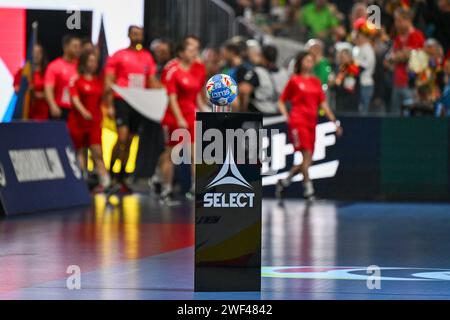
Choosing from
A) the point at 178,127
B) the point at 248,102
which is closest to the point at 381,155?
the point at 248,102

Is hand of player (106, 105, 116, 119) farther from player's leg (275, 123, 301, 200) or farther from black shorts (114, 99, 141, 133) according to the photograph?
player's leg (275, 123, 301, 200)

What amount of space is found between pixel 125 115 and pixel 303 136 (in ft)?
9.97

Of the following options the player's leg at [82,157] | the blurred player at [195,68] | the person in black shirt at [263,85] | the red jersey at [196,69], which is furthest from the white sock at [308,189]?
the player's leg at [82,157]

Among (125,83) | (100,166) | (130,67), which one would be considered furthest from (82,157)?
(130,67)

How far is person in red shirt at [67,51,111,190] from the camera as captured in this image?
64.4 feet

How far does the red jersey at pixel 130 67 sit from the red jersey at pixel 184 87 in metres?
1.32

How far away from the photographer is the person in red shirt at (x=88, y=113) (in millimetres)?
19625

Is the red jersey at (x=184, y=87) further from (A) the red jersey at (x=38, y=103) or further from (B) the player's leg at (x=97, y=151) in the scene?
(A) the red jersey at (x=38, y=103)

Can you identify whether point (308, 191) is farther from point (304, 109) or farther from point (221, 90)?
point (221, 90)

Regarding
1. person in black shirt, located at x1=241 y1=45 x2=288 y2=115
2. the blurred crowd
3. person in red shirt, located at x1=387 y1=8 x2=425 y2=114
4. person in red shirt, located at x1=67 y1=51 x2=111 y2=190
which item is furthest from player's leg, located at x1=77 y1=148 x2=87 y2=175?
person in red shirt, located at x1=387 y1=8 x2=425 y2=114

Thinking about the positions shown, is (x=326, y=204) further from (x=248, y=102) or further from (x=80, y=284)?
(x=80, y=284)

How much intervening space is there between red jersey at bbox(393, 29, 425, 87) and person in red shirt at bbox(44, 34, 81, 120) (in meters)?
5.39

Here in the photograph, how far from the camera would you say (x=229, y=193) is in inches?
362

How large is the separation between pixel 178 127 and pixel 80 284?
28.4 feet
